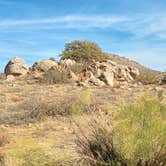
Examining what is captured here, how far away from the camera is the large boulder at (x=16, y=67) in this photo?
3359cm

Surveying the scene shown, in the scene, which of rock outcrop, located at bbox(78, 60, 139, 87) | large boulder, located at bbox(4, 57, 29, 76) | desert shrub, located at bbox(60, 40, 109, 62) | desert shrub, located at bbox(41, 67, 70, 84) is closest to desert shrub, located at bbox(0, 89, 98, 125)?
rock outcrop, located at bbox(78, 60, 139, 87)

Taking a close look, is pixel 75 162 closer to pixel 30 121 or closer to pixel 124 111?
pixel 124 111

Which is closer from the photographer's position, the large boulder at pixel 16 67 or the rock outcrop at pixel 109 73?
the rock outcrop at pixel 109 73

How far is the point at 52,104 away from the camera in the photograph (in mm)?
14867

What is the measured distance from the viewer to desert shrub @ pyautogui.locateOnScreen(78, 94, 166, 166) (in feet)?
20.2

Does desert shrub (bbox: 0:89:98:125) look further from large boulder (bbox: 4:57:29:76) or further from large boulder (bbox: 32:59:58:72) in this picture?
large boulder (bbox: 4:57:29:76)

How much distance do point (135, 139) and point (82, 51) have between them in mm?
34370

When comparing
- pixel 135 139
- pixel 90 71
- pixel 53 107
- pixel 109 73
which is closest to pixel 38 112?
pixel 53 107

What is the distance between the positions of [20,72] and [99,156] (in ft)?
89.6

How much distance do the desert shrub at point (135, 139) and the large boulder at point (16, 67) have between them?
88.8 feet

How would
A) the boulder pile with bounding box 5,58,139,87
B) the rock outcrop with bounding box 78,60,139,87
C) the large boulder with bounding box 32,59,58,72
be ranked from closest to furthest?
1. the boulder pile with bounding box 5,58,139,87
2. the rock outcrop with bounding box 78,60,139,87
3. the large boulder with bounding box 32,59,58,72

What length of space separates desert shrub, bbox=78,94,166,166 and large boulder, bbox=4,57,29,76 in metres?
27.1

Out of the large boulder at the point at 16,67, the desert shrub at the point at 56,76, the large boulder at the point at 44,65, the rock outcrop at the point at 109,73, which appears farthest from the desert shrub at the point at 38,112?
the large boulder at the point at 16,67

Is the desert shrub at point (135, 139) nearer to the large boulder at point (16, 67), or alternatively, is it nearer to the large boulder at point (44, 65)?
the large boulder at point (44, 65)
